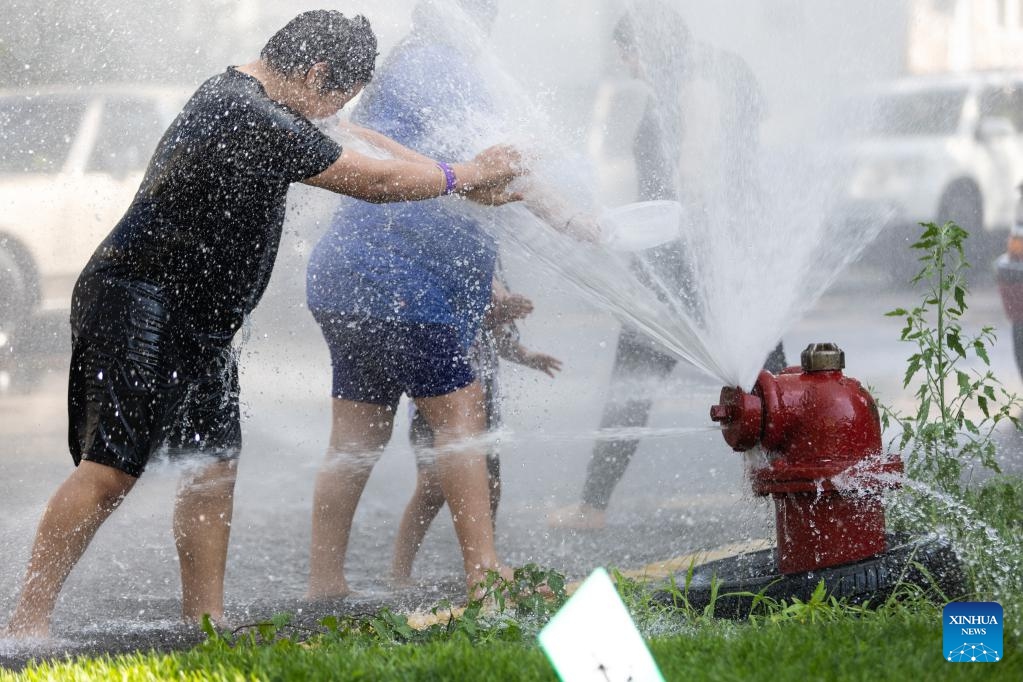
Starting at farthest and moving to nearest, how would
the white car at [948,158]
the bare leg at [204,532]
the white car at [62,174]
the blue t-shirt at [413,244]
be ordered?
1. the white car at [62,174]
2. the white car at [948,158]
3. the blue t-shirt at [413,244]
4. the bare leg at [204,532]

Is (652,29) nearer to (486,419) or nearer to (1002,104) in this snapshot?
(486,419)

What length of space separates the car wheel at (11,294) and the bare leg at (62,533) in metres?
3.61

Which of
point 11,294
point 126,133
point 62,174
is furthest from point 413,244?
point 11,294

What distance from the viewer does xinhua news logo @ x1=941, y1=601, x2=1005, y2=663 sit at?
2.73m

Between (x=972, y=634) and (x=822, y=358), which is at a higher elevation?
(x=822, y=358)

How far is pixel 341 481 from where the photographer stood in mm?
4219

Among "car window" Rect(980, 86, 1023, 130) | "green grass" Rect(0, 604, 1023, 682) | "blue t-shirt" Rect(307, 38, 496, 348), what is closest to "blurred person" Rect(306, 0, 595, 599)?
"blue t-shirt" Rect(307, 38, 496, 348)

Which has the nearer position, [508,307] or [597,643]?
[597,643]

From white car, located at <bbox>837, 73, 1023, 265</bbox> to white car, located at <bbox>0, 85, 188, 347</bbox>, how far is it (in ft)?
11.6

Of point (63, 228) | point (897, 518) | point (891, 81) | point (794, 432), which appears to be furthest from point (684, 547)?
point (63, 228)

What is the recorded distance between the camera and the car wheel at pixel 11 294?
22.8ft

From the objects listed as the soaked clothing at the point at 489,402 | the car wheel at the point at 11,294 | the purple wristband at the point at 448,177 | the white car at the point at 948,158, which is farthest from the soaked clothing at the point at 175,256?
the car wheel at the point at 11,294

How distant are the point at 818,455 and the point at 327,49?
5.54 feet

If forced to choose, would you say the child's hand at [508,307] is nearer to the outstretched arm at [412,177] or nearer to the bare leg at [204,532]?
the outstretched arm at [412,177]
